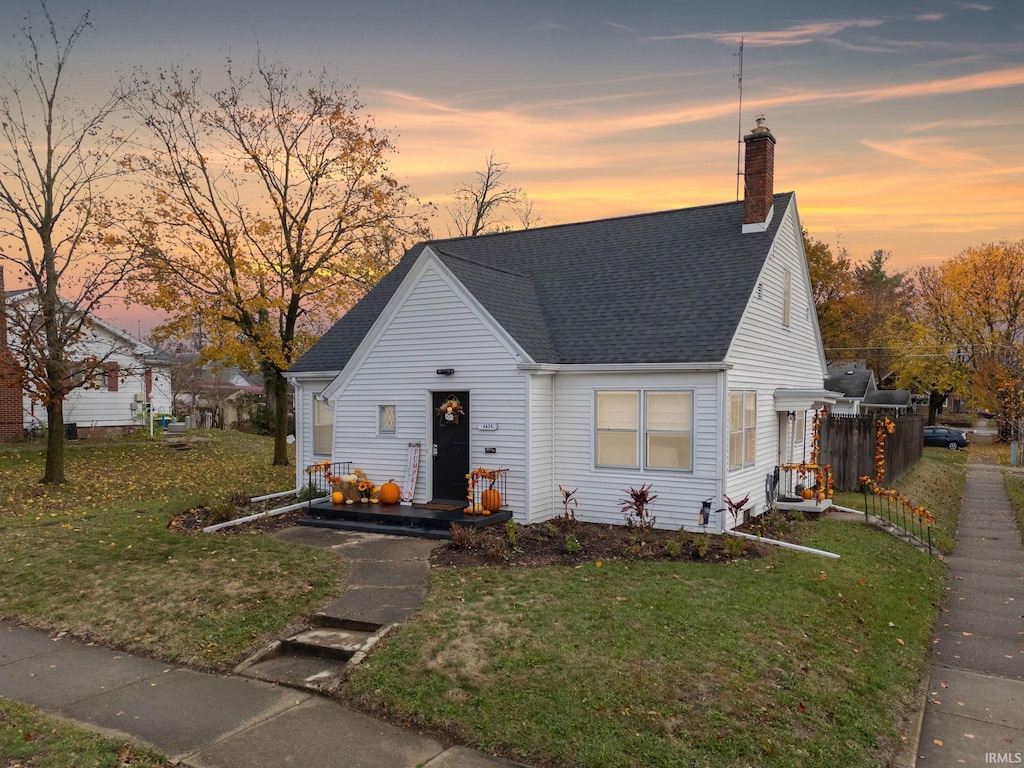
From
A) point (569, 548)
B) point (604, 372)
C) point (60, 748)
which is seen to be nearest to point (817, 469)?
point (604, 372)

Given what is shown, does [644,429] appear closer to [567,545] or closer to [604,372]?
[604,372]

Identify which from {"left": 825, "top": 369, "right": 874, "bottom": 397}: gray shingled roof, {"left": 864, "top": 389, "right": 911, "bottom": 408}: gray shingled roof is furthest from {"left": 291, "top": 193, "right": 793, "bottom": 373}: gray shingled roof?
{"left": 864, "top": 389, "right": 911, "bottom": 408}: gray shingled roof

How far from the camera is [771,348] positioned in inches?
604

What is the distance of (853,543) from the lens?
1249 cm

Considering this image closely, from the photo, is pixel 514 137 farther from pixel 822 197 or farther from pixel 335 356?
pixel 822 197

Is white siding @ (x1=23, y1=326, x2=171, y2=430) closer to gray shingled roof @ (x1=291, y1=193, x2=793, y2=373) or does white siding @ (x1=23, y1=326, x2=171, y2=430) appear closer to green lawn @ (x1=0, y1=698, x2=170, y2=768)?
gray shingled roof @ (x1=291, y1=193, x2=793, y2=373)

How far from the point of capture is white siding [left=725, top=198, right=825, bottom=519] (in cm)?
1349

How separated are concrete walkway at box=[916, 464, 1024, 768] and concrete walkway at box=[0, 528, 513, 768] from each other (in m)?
4.15

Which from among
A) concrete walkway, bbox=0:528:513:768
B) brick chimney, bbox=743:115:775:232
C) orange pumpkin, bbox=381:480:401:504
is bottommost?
concrete walkway, bbox=0:528:513:768

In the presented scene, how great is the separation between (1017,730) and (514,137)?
53.1 feet

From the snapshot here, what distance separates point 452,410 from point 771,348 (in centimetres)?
737

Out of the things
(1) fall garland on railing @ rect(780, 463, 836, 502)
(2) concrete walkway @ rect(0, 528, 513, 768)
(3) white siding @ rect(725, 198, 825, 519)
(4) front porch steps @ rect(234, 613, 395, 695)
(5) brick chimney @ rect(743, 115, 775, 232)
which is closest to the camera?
(2) concrete walkway @ rect(0, 528, 513, 768)

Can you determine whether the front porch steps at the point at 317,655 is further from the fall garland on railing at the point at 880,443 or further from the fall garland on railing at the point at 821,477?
the fall garland on railing at the point at 880,443

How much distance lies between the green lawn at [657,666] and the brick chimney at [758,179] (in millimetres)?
8292
